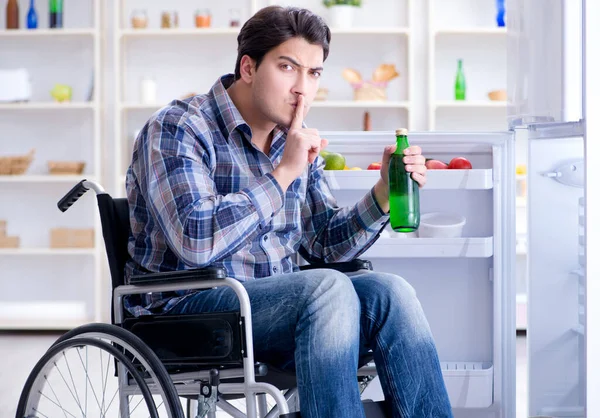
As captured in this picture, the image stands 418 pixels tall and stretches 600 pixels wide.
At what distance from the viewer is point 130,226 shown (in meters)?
1.84

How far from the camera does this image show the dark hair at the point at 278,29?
180 cm

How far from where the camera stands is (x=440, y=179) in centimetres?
256

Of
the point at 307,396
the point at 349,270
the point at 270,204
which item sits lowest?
the point at 307,396

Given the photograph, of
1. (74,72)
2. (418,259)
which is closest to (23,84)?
(74,72)

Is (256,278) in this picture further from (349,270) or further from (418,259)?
(418,259)

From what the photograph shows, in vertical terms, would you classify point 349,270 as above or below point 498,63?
below

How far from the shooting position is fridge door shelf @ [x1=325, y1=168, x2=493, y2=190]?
254cm

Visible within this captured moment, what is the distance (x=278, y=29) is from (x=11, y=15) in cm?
346

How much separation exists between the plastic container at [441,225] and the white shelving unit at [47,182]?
2767 mm

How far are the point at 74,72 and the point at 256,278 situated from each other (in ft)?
11.5

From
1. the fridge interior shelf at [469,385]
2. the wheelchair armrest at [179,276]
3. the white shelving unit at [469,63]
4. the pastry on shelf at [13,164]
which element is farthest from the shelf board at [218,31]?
the wheelchair armrest at [179,276]

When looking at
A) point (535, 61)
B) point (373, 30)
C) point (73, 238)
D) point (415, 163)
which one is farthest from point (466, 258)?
point (73, 238)

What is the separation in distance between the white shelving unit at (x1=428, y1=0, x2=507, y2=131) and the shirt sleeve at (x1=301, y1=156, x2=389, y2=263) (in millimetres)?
2907

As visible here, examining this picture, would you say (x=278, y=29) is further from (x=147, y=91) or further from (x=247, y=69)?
(x=147, y=91)
